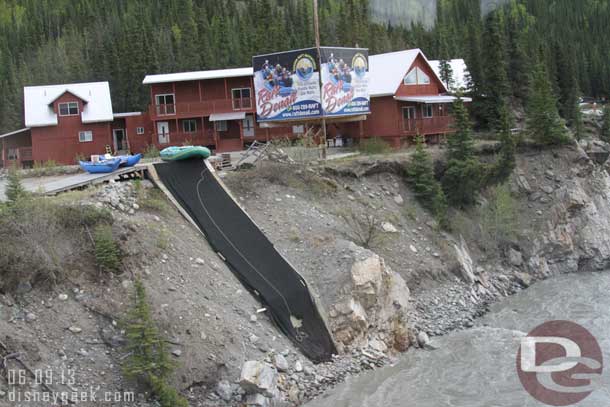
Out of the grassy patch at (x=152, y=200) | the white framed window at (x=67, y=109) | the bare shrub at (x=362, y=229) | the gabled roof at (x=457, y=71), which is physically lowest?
the bare shrub at (x=362, y=229)

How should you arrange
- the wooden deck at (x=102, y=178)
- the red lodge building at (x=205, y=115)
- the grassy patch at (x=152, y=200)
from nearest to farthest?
the grassy patch at (x=152, y=200) < the wooden deck at (x=102, y=178) < the red lodge building at (x=205, y=115)

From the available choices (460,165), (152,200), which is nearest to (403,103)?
(460,165)

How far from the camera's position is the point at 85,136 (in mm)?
46781

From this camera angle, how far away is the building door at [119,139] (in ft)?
159

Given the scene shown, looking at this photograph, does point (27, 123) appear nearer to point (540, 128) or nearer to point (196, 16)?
point (540, 128)

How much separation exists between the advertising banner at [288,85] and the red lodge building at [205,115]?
820 centimetres

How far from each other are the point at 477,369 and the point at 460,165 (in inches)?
562

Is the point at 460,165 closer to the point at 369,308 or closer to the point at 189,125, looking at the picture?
the point at 369,308

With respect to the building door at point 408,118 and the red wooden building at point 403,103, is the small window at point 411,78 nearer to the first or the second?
the red wooden building at point 403,103

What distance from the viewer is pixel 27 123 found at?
4612cm

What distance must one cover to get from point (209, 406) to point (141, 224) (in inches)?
264

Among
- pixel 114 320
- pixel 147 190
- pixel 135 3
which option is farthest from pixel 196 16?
pixel 114 320

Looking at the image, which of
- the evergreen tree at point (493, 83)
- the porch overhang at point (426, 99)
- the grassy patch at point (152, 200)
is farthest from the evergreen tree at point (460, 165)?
the grassy patch at point (152, 200)

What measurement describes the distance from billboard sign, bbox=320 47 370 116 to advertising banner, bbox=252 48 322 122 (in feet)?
1.46
